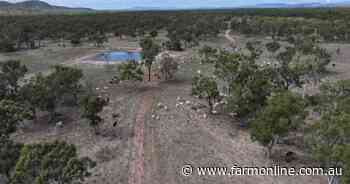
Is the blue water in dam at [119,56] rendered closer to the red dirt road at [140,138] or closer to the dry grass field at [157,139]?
the dry grass field at [157,139]

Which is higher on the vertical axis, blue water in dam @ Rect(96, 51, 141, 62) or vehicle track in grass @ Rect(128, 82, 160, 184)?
blue water in dam @ Rect(96, 51, 141, 62)

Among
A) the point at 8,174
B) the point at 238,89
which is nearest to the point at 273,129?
the point at 238,89

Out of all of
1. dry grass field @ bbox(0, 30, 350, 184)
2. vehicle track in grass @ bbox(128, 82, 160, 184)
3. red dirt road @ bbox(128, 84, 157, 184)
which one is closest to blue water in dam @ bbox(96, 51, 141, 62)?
dry grass field @ bbox(0, 30, 350, 184)

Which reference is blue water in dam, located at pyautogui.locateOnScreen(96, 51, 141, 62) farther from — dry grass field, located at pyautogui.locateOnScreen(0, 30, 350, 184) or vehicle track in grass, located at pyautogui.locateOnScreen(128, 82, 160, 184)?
vehicle track in grass, located at pyautogui.locateOnScreen(128, 82, 160, 184)

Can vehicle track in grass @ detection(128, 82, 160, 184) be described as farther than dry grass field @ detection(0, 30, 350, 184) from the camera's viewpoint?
No

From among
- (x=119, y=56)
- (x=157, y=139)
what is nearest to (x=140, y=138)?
(x=157, y=139)

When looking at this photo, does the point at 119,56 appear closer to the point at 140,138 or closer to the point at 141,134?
the point at 141,134

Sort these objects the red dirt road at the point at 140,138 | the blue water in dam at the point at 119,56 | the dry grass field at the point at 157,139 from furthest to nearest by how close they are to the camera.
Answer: the blue water in dam at the point at 119,56
the dry grass field at the point at 157,139
the red dirt road at the point at 140,138

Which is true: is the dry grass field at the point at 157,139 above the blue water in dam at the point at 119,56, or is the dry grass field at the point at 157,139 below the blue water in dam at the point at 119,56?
below

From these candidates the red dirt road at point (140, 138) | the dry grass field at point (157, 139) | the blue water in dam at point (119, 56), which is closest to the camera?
the red dirt road at point (140, 138)

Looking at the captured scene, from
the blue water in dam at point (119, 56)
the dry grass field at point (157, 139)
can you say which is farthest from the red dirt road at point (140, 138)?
the blue water in dam at point (119, 56)
